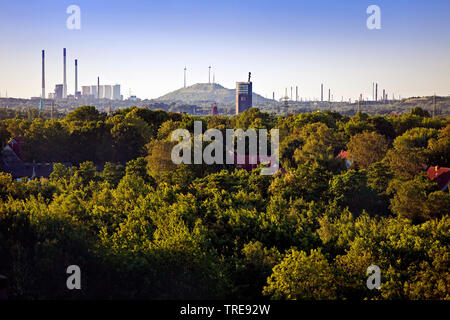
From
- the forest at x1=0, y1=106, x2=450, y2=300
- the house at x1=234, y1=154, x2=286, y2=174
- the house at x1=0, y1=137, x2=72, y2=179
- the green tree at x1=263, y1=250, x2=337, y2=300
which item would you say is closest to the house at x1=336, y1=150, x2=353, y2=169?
the house at x1=234, y1=154, x2=286, y2=174

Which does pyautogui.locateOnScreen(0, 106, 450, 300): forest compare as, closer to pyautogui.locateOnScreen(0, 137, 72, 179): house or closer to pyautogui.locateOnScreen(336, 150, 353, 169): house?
pyautogui.locateOnScreen(336, 150, 353, 169): house

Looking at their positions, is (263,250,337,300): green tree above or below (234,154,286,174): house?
below

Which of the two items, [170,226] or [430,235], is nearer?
[170,226]

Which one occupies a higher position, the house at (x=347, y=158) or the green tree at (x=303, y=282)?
the house at (x=347, y=158)

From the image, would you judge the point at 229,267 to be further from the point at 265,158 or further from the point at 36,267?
the point at 265,158

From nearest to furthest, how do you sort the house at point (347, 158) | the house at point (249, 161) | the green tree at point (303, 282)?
1. the green tree at point (303, 282)
2. the house at point (249, 161)
3. the house at point (347, 158)

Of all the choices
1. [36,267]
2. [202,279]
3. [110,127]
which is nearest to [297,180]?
[202,279]

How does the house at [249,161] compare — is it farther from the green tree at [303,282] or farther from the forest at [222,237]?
the green tree at [303,282]

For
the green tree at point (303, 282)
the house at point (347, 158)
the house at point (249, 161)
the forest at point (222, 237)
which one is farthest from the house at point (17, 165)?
the green tree at point (303, 282)

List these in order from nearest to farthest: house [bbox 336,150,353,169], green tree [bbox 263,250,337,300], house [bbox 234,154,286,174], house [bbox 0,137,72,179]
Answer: green tree [bbox 263,250,337,300] < house [bbox 0,137,72,179] < house [bbox 234,154,286,174] < house [bbox 336,150,353,169]

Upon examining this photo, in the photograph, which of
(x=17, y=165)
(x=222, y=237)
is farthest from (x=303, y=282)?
(x=17, y=165)

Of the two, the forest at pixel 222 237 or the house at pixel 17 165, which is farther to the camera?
the house at pixel 17 165
